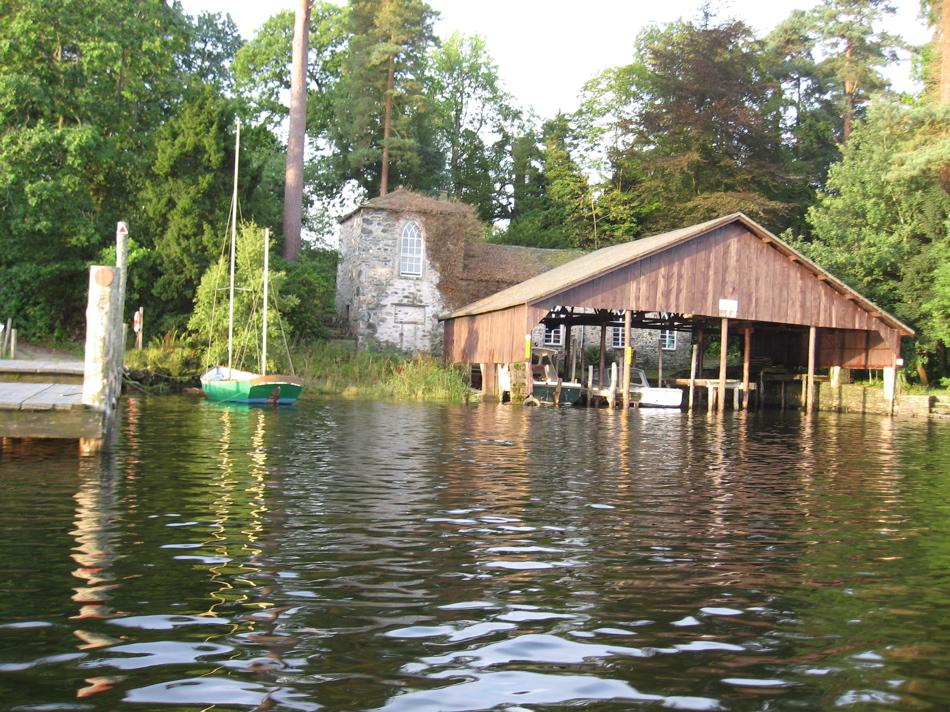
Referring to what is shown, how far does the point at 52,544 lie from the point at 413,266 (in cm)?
3622

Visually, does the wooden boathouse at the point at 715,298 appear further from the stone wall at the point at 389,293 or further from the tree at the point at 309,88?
the tree at the point at 309,88

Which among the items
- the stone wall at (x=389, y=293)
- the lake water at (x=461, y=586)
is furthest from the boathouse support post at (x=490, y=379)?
the lake water at (x=461, y=586)

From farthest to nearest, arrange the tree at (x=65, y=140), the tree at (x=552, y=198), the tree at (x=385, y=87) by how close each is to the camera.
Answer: the tree at (x=552, y=198), the tree at (x=385, y=87), the tree at (x=65, y=140)

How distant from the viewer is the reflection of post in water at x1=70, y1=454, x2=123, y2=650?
5.33m

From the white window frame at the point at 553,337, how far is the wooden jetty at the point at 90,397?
102ft

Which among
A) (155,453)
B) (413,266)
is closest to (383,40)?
(413,266)

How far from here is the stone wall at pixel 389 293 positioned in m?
42.0

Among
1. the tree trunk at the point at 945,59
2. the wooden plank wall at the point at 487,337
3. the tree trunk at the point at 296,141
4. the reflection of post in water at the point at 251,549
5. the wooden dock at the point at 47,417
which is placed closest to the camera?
the reflection of post in water at the point at 251,549

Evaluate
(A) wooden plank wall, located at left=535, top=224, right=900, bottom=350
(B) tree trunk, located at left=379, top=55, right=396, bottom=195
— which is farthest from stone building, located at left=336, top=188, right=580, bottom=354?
(A) wooden plank wall, located at left=535, top=224, right=900, bottom=350

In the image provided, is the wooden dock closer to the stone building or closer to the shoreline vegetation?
the shoreline vegetation

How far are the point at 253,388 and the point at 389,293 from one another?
666 inches

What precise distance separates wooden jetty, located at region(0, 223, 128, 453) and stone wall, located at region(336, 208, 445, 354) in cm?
2715

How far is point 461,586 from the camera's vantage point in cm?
615

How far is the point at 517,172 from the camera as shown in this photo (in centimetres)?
5900
